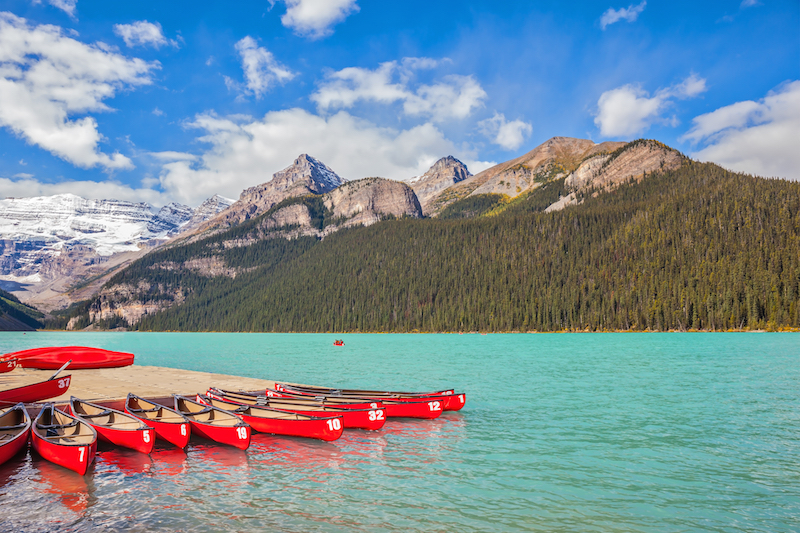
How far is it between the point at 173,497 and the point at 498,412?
66.9ft

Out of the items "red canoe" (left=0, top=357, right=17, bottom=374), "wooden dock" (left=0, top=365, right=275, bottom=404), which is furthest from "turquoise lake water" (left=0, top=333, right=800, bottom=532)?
"red canoe" (left=0, top=357, right=17, bottom=374)

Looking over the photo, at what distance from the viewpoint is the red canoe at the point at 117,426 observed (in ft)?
68.7

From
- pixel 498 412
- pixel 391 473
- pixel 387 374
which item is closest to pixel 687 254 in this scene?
pixel 387 374

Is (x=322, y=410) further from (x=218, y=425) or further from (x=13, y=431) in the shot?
(x=13, y=431)

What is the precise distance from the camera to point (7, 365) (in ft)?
139

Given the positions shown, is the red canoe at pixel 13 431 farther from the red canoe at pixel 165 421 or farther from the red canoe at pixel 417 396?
the red canoe at pixel 417 396

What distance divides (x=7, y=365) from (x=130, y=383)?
1466 cm

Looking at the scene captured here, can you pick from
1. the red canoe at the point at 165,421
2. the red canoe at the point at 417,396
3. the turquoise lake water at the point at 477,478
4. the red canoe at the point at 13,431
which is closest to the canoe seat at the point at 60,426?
the red canoe at the point at 13,431

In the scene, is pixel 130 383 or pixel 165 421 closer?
pixel 165 421

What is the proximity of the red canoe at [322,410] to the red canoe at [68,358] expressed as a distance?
28.3m

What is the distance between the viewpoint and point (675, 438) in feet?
78.1

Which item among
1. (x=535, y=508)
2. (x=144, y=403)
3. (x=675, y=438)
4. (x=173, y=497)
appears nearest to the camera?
(x=535, y=508)

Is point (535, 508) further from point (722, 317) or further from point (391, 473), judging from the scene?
point (722, 317)

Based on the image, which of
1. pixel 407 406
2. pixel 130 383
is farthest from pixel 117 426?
pixel 130 383
